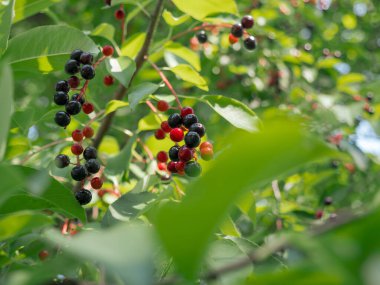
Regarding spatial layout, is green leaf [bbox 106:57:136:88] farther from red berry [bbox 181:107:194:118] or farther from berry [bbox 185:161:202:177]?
berry [bbox 185:161:202:177]

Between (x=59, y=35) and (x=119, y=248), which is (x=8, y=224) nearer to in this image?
(x=119, y=248)

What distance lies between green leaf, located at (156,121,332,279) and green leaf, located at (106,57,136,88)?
1020 mm

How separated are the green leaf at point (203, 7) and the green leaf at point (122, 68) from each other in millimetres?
300

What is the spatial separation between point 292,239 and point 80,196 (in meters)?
0.99

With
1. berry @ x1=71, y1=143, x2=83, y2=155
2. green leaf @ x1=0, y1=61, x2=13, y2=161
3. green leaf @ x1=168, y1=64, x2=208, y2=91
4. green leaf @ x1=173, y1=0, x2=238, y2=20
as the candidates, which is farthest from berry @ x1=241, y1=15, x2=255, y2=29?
green leaf @ x1=0, y1=61, x2=13, y2=161

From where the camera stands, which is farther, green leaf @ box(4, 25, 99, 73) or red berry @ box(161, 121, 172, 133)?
red berry @ box(161, 121, 172, 133)

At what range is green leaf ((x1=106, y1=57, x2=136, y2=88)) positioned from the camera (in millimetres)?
1638

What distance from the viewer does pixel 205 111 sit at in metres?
3.09

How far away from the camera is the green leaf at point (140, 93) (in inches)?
59.9

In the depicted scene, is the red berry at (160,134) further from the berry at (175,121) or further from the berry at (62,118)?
the berry at (62,118)

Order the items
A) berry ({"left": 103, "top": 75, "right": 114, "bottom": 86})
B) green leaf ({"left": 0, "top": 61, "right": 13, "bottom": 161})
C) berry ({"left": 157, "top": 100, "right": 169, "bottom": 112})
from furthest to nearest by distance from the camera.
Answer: berry ({"left": 103, "top": 75, "right": 114, "bottom": 86}) → berry ({"left": 157, "top": 100, "right": 169, "bottom": 112}) → green leaf ({"left": 0, "top": 61, "right": 13, "bottom": 161})

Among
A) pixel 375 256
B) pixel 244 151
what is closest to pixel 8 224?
pixel 244 151

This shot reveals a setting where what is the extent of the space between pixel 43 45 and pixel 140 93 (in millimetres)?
388

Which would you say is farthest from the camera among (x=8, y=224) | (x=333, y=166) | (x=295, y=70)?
(x=295, y=70)
